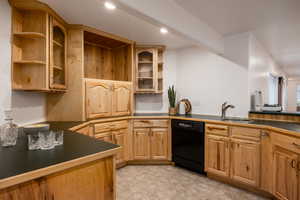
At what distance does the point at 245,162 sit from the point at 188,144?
0.81 metres

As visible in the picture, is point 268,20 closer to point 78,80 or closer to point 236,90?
point 236,90

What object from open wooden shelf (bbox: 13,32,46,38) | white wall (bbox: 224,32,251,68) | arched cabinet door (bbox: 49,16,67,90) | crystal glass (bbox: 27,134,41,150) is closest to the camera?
crystal glass (bbox: 27,134,41,150)

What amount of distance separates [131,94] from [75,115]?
3.30 feet

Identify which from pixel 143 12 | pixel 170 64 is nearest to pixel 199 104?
pixel 170 64

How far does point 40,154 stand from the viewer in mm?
948

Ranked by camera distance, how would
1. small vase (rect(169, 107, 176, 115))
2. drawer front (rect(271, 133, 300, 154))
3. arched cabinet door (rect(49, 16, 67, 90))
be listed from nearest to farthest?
drawer front (rect(271, 133, 300, 154))
arched cabinet door (rect(49, 16, 67, 90))
small vase (rect(169, 107, 176, 115))

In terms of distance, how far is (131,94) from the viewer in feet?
9.48

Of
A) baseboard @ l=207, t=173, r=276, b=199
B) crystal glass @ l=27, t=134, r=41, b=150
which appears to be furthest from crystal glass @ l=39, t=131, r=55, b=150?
baseboard @ l=207, t=173, r=276, b=199

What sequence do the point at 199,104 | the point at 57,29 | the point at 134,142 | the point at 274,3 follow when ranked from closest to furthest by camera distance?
1. the point at 274,3
2. the point at 57,29
3. the point at 134,142
4. the point at 199,104

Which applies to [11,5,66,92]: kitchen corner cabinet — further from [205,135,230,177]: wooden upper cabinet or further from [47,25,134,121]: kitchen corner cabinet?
[205,135,230,177]: wooden upper cabinet

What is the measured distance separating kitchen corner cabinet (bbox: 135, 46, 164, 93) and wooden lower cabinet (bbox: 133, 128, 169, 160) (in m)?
0.79

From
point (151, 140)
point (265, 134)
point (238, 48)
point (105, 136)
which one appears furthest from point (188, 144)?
Result: point (238, 48)

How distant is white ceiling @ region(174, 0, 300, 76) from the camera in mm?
1773

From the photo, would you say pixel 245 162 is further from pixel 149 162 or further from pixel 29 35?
pixel 29 35
